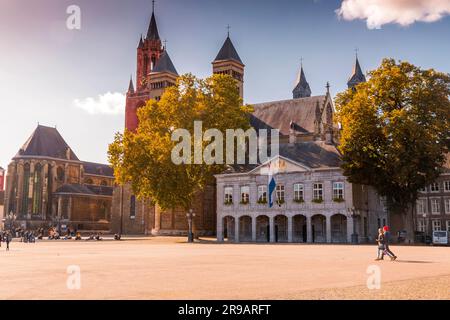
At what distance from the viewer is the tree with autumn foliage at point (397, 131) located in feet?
143

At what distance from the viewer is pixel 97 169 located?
120125 millimetres

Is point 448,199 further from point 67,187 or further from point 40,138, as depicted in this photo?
point 40,138

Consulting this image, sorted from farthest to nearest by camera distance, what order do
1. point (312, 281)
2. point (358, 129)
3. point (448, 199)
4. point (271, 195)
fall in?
point (448, 199)
point (271, 195)
point (358, 129)
point (312, 281)

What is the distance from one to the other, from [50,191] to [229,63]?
43816 millimetres

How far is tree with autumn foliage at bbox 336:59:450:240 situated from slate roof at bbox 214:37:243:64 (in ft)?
145

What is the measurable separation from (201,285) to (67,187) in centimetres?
9401

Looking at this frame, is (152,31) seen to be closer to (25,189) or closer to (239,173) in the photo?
(25,189)

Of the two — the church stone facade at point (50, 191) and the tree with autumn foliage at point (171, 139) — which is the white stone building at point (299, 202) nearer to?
the tree with autumn foliage at point (171, 139)

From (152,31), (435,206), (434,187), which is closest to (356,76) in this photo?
(434,187)

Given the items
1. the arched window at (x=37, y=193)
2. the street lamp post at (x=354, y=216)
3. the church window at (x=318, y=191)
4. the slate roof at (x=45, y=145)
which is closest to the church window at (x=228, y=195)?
the church window at (x=318, y=191)

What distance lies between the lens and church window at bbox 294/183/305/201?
171 ft

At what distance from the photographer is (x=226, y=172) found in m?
57.6

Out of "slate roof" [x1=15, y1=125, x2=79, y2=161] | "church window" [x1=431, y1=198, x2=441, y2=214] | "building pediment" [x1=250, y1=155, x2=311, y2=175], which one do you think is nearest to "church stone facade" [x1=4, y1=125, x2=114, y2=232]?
"slate roof" [x1=15, y1=125, x2=79, y2=161]

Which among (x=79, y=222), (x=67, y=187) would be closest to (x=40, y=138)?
(x=67, y=187)
